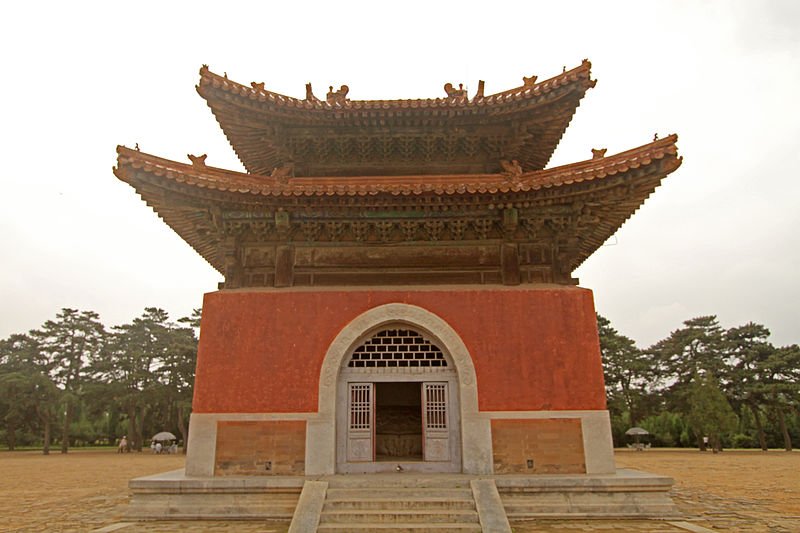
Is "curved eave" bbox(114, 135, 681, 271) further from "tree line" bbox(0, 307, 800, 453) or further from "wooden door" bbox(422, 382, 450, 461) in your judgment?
"tree line" bbox(0, 307, 800, 453)

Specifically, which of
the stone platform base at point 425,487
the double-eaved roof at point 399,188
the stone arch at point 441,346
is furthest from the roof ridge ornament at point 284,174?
the stone platform base at point 425,487

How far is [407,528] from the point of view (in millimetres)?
7277

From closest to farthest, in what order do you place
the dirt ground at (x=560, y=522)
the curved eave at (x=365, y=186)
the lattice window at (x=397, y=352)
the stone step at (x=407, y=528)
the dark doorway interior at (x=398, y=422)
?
1. the stone step at (x=407, y=528)
2. the dirt ground at (x=560, y=522)
3. the curved eave at (x=365, y=186)
4. the lattice window at (x=397, y=352)
5. the dark doorway interior at (x=398, y=422)

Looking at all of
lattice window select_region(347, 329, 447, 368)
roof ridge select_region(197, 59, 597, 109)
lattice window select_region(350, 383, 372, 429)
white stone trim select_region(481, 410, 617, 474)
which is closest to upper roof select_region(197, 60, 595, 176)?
roof ridge select_region(197, 59, 597, 109)

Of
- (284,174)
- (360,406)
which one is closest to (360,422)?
(360,406)

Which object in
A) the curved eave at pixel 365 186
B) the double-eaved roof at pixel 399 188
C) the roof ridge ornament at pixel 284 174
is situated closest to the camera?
the curved eave at pixel 365 186

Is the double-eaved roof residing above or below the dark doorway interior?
above

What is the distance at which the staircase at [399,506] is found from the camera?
7.29 m

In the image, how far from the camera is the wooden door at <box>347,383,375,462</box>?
31.0 ft

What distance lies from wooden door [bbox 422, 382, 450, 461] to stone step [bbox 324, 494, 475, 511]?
5.39 feet

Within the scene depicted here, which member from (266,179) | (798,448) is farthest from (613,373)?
(266,179)

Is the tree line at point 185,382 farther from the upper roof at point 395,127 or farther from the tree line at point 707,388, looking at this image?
the upper roof at point 395,127

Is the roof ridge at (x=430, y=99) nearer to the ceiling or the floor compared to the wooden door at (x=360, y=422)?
nearer to the ceiling

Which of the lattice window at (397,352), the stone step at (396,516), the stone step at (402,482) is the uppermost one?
the lattice window at (397,352)
